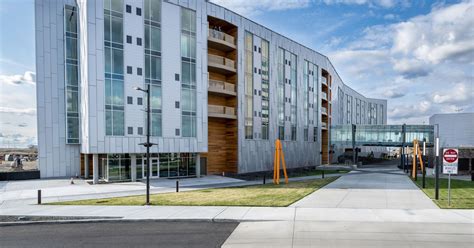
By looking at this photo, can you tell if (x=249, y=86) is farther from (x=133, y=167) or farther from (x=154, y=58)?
(x=133, y=167)

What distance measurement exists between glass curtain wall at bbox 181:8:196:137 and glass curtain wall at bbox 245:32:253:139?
30.7ft

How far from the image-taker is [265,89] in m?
43.4

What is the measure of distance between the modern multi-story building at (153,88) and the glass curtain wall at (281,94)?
204cm

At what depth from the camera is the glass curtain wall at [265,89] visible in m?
43.1

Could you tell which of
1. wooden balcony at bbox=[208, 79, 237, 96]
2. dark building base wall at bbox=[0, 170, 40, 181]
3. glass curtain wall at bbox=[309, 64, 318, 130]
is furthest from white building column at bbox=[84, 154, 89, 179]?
glass curtain wall at bbox=[309, 64, 318, 130]

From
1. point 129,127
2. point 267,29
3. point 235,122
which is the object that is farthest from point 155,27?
point 267,29

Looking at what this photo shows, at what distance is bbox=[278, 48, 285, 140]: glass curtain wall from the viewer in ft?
152

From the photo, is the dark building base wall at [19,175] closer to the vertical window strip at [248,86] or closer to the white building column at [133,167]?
the white building column at [133,167]

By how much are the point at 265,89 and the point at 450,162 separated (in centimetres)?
2989

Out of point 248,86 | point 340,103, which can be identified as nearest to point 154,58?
point 248,86

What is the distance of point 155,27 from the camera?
30734 millimetres

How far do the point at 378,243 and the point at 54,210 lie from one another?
1530cm

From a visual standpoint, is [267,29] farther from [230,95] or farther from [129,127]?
[129,127]

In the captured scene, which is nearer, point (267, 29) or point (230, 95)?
point (230, 95)
